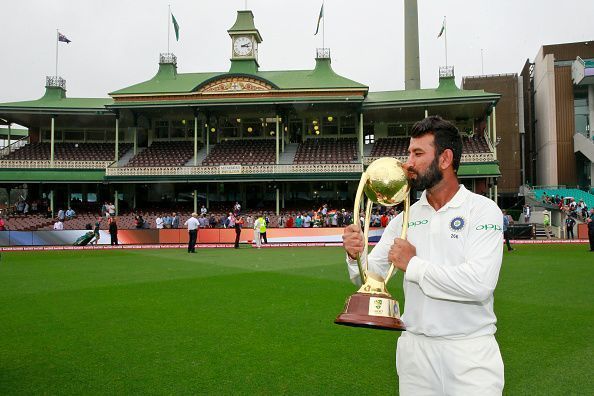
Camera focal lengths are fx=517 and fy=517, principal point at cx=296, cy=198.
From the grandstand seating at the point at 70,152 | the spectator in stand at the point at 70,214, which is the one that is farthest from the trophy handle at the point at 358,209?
the grandstand seating at the point at 70,152

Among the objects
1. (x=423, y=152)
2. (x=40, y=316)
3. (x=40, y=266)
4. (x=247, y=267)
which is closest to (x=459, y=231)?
(x=423, y=152)

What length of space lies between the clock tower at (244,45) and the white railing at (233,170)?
11.2 metres

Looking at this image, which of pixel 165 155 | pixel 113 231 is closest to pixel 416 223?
pixel 113 231

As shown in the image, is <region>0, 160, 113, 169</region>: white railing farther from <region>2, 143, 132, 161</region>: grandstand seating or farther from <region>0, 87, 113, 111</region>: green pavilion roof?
<region>0, 87, 113, 111</region>: green pavilion roof

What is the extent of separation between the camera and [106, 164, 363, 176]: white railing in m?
37.8

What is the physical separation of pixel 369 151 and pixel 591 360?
3729 cm

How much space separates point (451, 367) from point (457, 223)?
0.73 metres

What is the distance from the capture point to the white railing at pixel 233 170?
124 feet

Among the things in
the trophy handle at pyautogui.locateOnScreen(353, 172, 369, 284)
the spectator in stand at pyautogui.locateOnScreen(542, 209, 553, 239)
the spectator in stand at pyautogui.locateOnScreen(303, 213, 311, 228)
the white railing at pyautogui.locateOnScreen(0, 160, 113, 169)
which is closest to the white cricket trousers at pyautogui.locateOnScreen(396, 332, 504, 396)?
the trophy handle at pyautogui.locateOnScreen(353, 172, 369, 284)

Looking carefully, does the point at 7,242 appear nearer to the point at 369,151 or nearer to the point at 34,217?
the point at 34,217

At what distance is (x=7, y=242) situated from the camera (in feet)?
105

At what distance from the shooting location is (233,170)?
3825cm

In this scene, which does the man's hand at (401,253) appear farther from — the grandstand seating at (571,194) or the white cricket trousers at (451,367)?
the grandstand seating at (571,194)

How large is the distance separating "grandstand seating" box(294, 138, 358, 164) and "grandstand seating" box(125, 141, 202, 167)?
919 cm
